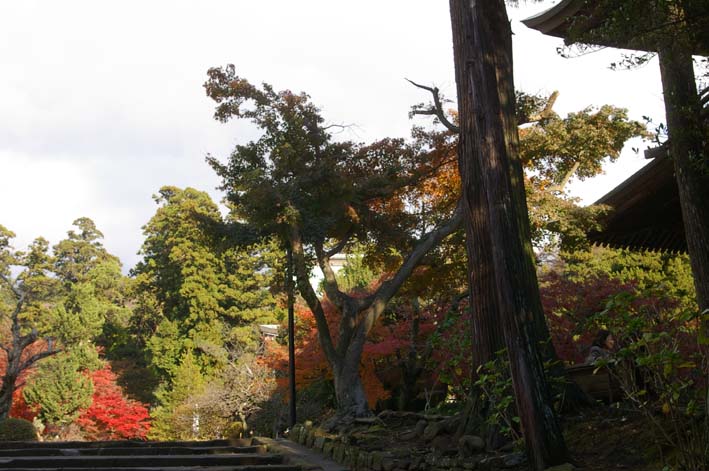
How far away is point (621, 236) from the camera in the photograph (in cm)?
940

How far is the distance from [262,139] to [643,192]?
29.4 ft

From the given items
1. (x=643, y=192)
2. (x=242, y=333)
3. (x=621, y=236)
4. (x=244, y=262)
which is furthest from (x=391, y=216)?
(x=244, y=262)

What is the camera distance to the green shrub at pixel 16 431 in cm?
1533

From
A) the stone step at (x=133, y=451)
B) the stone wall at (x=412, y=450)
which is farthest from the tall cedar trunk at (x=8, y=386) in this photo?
the stone wall at (x=412, y=450)

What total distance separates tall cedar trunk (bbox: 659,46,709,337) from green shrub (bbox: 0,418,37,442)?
14.3m

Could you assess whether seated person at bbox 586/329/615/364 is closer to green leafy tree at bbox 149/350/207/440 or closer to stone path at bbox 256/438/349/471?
stone path at bbox 256/438/349/471

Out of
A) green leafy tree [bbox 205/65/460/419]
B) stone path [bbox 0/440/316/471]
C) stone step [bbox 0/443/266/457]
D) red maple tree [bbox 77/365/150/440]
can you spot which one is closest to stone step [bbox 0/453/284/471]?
stone path [bbox 0/440/316/471]

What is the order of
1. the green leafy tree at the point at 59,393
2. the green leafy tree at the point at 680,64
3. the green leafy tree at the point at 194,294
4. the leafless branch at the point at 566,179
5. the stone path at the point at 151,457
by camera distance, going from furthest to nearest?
1. the green leafy tree at the point at 194,294
2. the green leafy tree at the point at 59,393
3. the leafless branch at the point at 566,179
4. the stone path at the point at 151,457
5. the green leafy tree at the point at 680,64

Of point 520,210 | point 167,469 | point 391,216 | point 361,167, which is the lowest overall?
point 167,469

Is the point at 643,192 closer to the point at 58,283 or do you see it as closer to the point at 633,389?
the point at 633,389

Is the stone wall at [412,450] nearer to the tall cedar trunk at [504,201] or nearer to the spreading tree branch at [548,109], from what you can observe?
the tall cedar trunk at [504,201]

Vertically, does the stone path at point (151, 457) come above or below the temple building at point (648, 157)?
below

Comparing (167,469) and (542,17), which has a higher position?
(542,17)

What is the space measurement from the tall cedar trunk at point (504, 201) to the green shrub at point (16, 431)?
12684 millimetres
